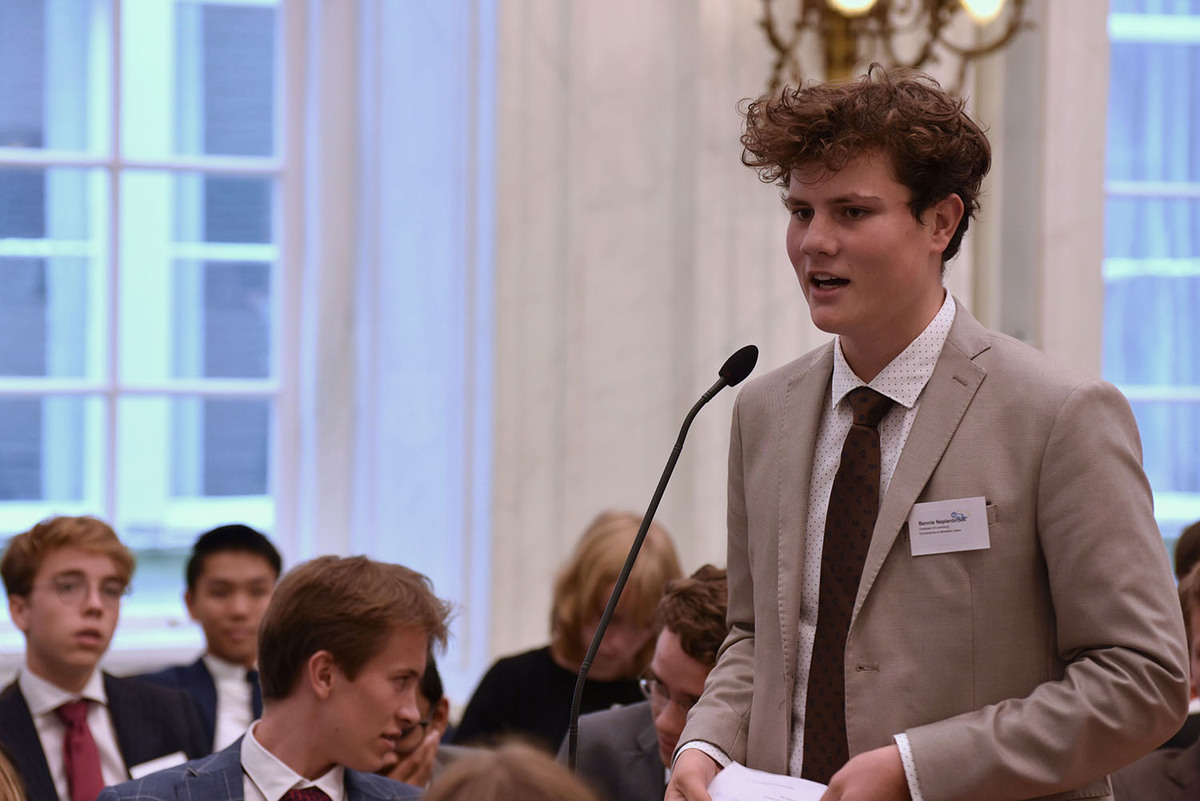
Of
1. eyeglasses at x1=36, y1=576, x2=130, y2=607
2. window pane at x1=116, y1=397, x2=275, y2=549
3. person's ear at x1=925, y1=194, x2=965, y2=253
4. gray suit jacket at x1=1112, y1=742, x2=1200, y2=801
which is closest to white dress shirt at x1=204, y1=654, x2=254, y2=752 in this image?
eyeglasses at x1=36, y1=576, x2=130, y2=607

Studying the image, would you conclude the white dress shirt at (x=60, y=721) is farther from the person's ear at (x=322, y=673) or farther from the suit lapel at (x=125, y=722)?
the person's ear at (x=322, y=673)

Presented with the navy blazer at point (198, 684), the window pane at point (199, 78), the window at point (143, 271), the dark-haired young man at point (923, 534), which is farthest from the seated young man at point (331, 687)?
the window pane at point (199, 78)

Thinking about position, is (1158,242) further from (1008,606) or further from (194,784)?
(194,784)

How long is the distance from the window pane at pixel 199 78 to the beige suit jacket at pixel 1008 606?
342cm

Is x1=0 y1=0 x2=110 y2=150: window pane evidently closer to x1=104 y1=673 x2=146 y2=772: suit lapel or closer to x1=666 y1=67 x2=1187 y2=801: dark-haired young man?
x1=104 y1=673 x2=146 y2=772: suit lapel

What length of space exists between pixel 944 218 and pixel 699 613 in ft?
3.81

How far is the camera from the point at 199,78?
15.3 feet

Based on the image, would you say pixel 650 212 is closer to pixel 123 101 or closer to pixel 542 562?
pixel 542 562

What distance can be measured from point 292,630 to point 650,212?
228cm

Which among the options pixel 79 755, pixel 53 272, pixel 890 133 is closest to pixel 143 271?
pixel 53 272

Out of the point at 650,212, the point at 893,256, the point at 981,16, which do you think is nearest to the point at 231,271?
the point at 650,212

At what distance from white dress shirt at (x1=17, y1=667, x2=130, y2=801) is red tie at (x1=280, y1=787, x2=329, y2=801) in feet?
3.39

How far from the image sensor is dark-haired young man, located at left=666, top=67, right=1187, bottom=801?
4.97ft

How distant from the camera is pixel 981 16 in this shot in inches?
164
